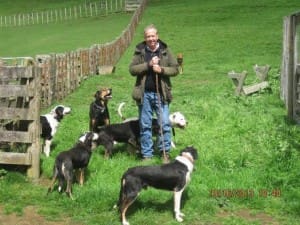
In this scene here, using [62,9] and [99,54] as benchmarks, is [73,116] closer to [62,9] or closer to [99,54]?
[99,54]

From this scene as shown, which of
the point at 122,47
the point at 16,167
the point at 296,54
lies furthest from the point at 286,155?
the point at 122,47

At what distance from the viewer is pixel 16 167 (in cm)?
854

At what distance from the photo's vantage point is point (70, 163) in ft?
24.4

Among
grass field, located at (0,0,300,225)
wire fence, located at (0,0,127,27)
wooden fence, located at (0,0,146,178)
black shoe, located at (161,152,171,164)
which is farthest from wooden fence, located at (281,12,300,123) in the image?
wire fence, located at (0,0,127,27)

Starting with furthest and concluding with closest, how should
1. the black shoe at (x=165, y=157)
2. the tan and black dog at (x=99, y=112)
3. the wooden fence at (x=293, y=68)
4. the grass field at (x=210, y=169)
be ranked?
the wooden fence at (x=293, y=68), the tan and black dog at (x=99, y=112), the black shoe at (x=165, y=157), the grass field at (x=210, y=169)

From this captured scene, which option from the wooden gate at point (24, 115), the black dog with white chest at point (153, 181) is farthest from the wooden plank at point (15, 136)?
the black dog with white chest at point (153, 181)

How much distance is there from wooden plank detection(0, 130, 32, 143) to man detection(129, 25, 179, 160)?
5.86ft

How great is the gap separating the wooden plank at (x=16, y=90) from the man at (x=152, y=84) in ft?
5.18

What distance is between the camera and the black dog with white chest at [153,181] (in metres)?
6.31

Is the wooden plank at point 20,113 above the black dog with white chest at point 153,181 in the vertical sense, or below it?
above

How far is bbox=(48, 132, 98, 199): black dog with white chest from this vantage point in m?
7.39

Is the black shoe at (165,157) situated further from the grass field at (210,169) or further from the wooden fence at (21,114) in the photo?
the wooden fence at (21,114)

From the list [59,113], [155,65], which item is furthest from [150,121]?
[59,113]

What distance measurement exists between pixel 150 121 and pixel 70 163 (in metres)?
1.85
